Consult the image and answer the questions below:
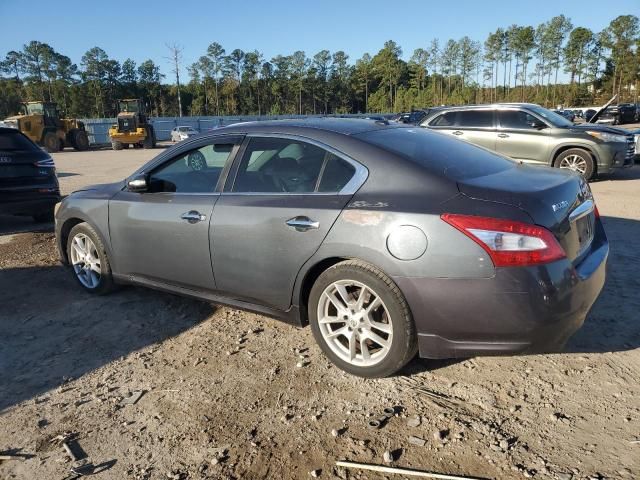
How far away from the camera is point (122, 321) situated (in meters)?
4.16

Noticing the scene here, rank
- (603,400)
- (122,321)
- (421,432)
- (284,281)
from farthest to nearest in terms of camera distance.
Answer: (122,321)
(284,281)
(603,400)
(421,432)

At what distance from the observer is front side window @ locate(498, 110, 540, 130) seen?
10852 millimetres

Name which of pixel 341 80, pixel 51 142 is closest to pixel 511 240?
pixel 51 142

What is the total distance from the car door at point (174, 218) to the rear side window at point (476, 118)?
28.5 feet

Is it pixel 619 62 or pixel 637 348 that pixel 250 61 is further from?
pixel 637 348

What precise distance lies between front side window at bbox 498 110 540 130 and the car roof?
8044 mm

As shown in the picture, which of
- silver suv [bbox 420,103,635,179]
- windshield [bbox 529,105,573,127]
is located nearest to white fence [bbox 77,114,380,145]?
silver suv [bbox 420,103,635,179]

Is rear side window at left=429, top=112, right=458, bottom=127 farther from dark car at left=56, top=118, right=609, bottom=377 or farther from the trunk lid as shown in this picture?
the trunk lid

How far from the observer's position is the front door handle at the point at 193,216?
3684 mm

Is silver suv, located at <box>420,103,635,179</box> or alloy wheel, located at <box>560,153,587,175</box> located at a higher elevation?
silver suv, located at <box>420,103,635,179</box>

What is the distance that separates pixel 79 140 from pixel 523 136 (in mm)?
30633

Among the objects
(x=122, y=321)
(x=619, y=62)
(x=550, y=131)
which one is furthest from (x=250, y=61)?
(x=122, y=321)

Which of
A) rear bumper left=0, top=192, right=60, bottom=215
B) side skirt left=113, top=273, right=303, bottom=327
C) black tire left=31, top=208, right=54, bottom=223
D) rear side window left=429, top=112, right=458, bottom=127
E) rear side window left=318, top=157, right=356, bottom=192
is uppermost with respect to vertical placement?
rear side window left=429, top=112, right=458, bottom=127

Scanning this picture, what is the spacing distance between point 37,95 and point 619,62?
79.3 m
